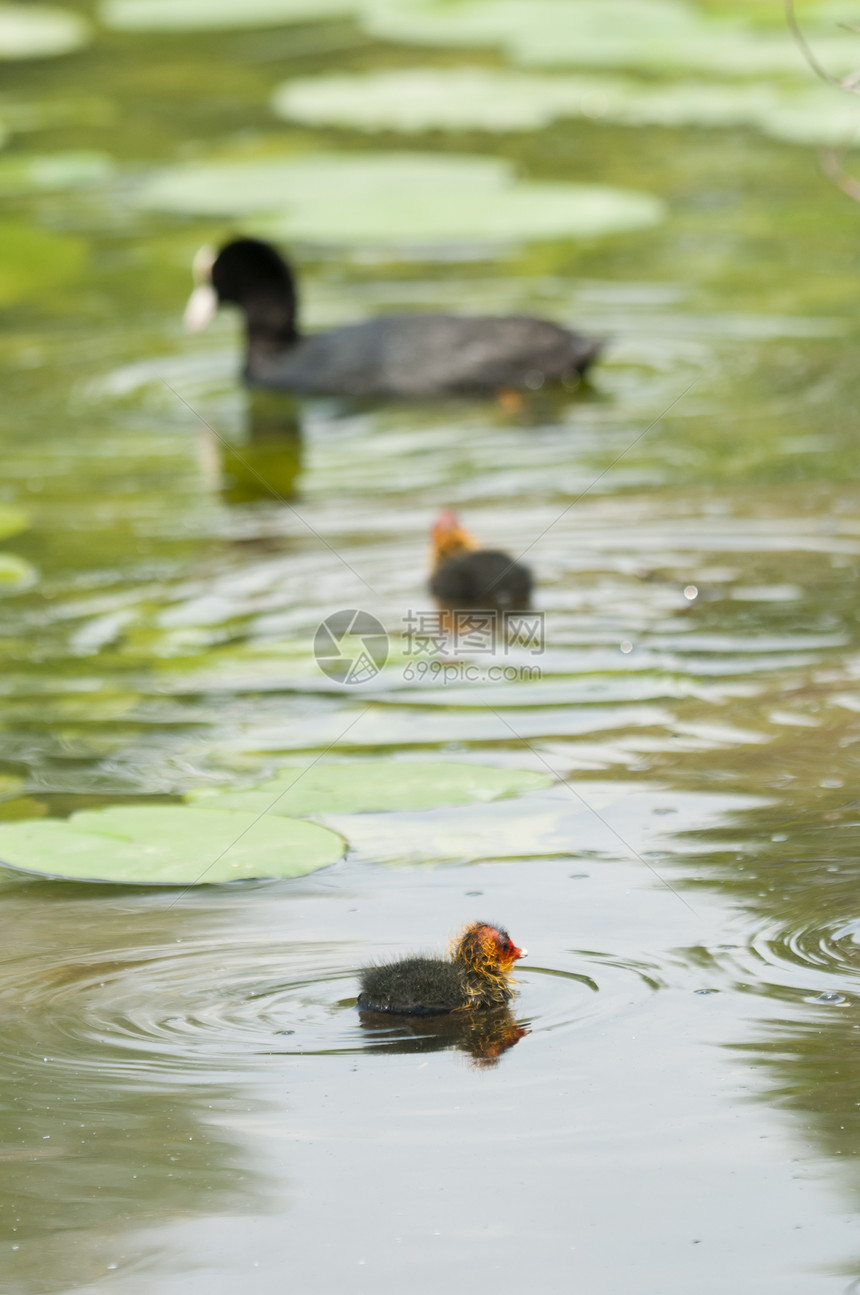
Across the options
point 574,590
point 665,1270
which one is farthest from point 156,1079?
point 574,590

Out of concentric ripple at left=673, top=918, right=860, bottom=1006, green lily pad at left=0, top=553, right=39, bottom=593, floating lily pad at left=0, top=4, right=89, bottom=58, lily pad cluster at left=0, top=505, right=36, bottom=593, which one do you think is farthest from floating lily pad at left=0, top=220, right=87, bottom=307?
concentric ripple at left=673, top=918, right=860, bottom=1006

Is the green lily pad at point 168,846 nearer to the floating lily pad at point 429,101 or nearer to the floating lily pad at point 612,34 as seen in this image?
the floating lily pad at point 429,101

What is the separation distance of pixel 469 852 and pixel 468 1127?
1131 mm

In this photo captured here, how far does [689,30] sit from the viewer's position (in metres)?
15.2

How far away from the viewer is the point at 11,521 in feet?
23.1

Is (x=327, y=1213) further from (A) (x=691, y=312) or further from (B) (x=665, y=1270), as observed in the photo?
(A) (x=691, y=312)

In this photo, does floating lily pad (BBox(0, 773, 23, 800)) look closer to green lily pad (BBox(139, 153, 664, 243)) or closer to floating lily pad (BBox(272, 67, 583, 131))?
green lily pad (BBox(139, 153, 664, 243))

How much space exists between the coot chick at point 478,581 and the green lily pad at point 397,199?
15.9 feet

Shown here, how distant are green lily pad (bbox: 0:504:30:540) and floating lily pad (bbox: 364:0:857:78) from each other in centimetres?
823

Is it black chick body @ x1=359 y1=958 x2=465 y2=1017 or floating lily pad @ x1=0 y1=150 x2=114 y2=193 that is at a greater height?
black chick body @ x1=359 y1=958 x2=465 y2=1017

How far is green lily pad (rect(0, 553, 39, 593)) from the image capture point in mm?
6410

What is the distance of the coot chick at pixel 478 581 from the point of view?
583 cm

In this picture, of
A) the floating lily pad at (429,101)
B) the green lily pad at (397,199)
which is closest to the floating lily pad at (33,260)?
the green lily pad at (397,199)

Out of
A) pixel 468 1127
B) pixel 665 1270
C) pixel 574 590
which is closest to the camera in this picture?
pixel 665 1270
